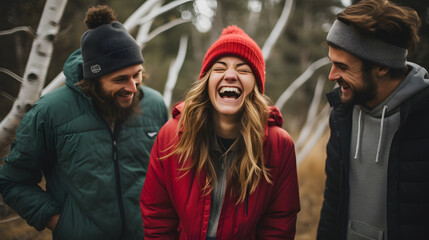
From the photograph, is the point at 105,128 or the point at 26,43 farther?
the point at 26,43

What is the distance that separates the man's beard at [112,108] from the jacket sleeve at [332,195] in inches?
62.2

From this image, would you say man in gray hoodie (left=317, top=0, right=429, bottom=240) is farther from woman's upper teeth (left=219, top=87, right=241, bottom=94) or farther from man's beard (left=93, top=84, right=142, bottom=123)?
man's beard (left=93, top=84, right=142, bottom=123)

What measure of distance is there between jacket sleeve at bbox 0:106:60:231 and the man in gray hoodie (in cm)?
208

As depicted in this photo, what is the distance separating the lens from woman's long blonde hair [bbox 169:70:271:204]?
1.57 meters

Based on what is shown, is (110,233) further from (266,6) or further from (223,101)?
(266,6)

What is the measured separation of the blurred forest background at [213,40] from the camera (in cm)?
245

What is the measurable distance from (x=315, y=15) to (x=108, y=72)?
33.4ft

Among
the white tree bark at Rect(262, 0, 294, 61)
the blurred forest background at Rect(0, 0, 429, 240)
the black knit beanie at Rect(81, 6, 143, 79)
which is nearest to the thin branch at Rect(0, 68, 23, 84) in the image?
the blurred forest background at Rect(0, 0, 429, 240)

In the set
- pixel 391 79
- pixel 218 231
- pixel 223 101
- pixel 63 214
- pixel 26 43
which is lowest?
pixel 63 214

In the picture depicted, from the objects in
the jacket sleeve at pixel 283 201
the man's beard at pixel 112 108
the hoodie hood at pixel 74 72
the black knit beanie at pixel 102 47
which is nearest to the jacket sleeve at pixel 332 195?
the jacket sleeve at pixel 283 201

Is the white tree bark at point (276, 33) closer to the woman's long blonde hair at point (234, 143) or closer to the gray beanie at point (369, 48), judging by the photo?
the gray beanie at point (369, 48)

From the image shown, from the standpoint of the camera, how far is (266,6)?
31.6ft

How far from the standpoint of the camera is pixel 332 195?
2033mm

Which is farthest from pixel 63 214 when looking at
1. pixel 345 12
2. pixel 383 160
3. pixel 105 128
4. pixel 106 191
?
pixel 345 12
